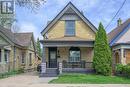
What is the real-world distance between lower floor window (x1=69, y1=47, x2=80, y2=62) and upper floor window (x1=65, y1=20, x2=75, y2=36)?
5.49 feet

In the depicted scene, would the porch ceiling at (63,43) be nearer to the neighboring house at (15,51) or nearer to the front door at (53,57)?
the front door at (53,57)

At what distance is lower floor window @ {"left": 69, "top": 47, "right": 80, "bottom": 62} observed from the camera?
35.5 metres

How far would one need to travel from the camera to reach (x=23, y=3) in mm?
19734

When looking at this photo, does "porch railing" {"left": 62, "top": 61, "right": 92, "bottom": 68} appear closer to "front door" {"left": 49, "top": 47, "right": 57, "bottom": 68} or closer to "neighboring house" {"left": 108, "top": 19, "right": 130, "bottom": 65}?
"front door" {"left": 49, "top": 47, "right": 57, "bottom": 68}

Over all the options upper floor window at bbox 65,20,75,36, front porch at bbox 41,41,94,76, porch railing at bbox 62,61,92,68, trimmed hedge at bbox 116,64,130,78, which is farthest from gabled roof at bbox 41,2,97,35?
trimmed hedge at bbox 116,64,130,78

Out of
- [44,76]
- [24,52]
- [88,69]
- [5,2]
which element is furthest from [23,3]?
[24,52]

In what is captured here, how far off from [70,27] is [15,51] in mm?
10308

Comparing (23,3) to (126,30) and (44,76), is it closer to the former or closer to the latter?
(44,76)

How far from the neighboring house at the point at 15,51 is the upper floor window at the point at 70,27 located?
25.1 ft

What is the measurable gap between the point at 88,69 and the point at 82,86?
1208cm

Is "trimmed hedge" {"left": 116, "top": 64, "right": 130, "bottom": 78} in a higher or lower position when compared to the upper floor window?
lower

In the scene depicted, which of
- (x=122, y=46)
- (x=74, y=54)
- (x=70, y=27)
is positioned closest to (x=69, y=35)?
(x=70, y=27)

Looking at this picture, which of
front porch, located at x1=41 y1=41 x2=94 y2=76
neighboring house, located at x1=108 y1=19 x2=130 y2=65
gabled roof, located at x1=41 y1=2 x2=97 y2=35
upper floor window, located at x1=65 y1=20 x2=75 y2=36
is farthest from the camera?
upper floor window, located at x1=65 y1=20 x2=75 y2=36

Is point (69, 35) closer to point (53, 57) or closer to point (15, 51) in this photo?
point (53, 57)
